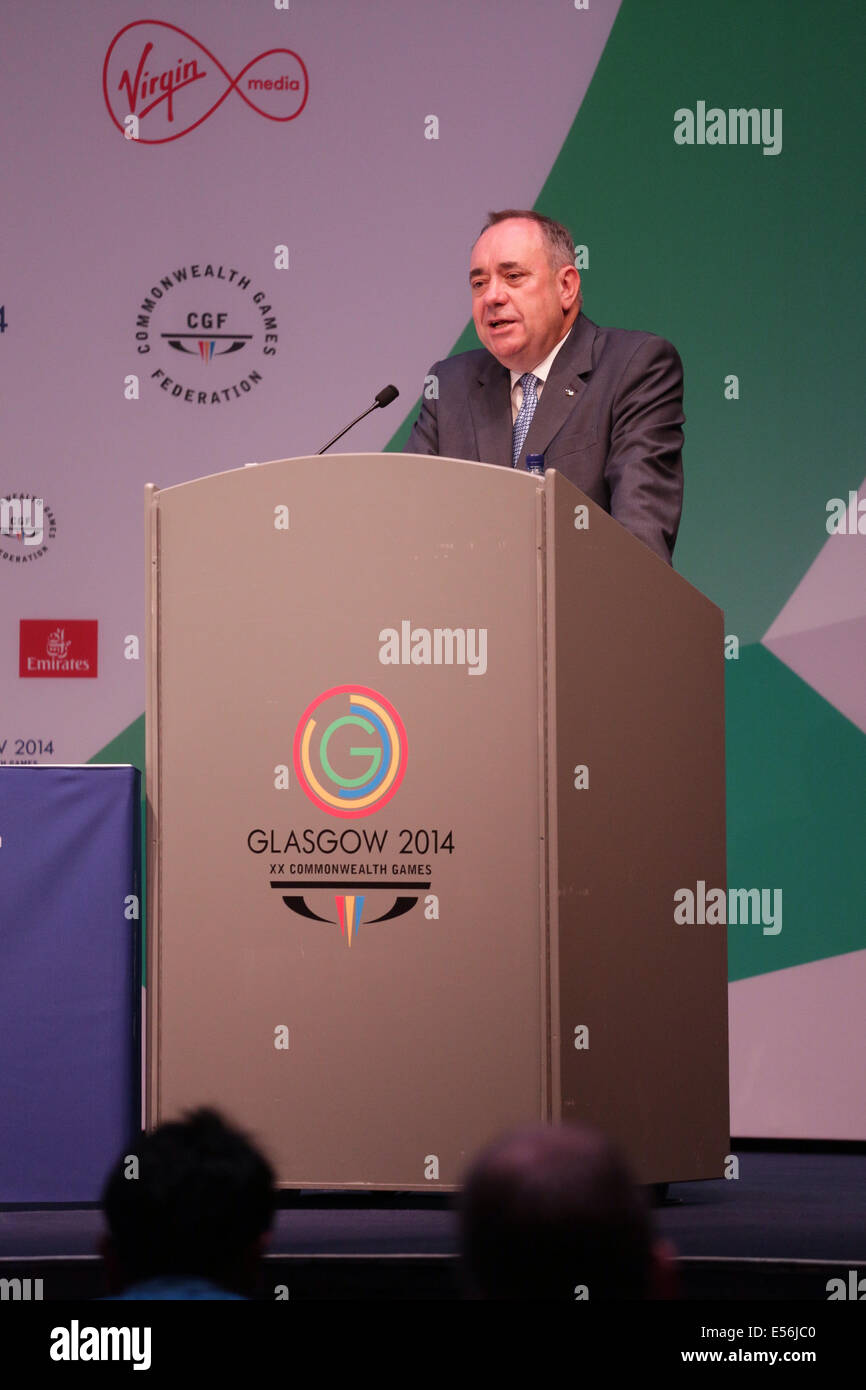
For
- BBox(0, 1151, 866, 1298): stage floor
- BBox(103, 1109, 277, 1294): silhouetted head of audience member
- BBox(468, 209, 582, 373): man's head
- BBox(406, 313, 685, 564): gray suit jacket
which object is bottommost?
BBox(0, 1151, 866, 1298): stage floor

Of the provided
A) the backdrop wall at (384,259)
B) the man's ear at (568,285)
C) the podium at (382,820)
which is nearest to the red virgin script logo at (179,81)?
the backdrop wall at (384,259)

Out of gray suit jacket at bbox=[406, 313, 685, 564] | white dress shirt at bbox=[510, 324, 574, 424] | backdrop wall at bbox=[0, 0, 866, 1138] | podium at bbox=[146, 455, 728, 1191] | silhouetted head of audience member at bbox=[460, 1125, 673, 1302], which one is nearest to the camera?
silhouetted head of audience member at bbox=[460, 1125, 673, 1302]

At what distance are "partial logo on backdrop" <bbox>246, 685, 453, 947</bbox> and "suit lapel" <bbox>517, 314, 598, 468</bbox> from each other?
94cm

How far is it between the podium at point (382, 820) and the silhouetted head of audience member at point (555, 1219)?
1.34m

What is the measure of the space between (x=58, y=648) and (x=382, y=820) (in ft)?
10.2

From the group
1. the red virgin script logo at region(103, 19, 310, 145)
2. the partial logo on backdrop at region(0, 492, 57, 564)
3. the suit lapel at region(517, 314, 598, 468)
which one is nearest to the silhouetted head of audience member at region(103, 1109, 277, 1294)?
the suit lapel at region(517, 314, 598, 468)

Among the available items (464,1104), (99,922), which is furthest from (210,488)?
(464,1104)

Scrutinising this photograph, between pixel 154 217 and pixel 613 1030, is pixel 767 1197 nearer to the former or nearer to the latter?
pixel 613 1030

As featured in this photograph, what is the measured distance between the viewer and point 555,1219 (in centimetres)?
124

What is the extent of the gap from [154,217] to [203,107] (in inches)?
15.6

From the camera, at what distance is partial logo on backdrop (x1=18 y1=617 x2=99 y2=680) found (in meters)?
5.56

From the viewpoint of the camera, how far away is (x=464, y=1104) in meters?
2.63

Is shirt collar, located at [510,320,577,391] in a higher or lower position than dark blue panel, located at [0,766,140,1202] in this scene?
higher

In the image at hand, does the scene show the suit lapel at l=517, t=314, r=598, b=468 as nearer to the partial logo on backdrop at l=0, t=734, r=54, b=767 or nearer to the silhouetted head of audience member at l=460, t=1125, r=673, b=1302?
the silhouetted head of audience member at l=460, t=1125, r=673, b=1302
